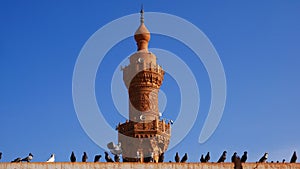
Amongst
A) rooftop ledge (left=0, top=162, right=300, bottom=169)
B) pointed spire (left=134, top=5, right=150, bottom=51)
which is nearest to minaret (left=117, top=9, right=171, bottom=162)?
pointed spire (left=134, top=5, right=150, bottom=51)

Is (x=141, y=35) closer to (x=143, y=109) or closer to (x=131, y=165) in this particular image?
(x=143, y=109)

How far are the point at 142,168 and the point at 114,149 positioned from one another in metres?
18.8

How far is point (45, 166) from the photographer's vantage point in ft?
86.1

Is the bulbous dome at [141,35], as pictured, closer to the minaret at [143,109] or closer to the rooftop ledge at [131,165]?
the minaret at [143,109]

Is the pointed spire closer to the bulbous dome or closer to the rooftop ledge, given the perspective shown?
the bulbous dome

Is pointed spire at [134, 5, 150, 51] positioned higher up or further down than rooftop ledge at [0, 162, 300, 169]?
higher up

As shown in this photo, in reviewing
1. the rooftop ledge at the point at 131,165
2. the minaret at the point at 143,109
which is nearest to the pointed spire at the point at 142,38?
the minaret at the point at 143,109

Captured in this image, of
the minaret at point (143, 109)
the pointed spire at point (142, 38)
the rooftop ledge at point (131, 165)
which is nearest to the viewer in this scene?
the rooftop ledge at point (131, 165)

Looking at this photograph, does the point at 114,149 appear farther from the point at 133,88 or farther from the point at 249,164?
the point at 249,164

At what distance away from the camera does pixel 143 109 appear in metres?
53.3

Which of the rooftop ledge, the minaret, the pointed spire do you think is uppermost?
the pointed spire

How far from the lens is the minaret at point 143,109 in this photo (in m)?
51.5

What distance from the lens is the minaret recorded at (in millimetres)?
51531

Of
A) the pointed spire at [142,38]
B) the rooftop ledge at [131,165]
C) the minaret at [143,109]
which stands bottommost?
the rooftop ledge at [131,165]
